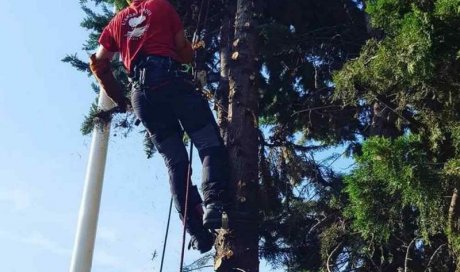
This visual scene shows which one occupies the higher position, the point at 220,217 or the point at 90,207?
the point at 90,207

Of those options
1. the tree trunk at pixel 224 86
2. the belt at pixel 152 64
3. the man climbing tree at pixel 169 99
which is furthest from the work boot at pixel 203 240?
the belt at pixel 152 64

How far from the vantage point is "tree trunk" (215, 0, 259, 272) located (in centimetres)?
504

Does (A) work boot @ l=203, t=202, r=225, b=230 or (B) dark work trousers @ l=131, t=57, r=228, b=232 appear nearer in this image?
(A) work boot @ l=203, t=202, r=225, b=230

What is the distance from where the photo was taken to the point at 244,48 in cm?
598

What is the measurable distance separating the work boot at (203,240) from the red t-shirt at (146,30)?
1.35 m

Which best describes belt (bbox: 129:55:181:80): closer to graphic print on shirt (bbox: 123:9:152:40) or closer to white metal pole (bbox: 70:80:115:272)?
graphic print on shirt (bbox: 123:9:152:40)

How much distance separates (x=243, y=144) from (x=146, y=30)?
1141 mm

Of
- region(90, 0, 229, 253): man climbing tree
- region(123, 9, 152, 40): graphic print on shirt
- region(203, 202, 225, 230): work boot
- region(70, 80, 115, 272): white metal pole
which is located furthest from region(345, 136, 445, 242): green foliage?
region(70, 80, 115, 272): white metal pole

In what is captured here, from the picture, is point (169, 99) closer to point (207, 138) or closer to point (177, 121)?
point (177, 121)

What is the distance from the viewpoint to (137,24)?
581 centimetres

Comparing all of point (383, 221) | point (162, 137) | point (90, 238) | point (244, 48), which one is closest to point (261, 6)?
point (244, 48)

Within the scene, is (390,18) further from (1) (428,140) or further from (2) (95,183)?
(2) (95,183)

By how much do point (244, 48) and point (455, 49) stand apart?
1.90m

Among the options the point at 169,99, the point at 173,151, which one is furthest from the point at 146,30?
the point at 173,151
